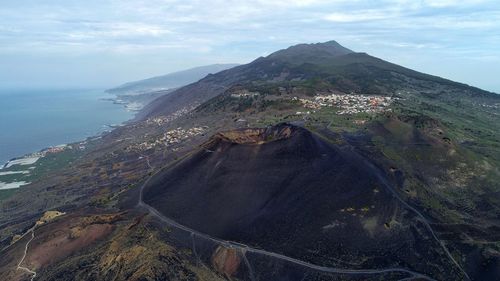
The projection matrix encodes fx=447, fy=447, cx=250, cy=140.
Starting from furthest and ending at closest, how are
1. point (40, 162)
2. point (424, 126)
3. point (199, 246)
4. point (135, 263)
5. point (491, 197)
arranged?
point (40, 162) < point (424, 126) < point (491, 197) < point (199, 246) < point (135, 263)

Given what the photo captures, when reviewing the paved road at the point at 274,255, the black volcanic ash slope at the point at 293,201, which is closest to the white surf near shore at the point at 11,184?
the black volcanic ash slope at the point at 293,201

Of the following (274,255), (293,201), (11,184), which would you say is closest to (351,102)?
(293,201)

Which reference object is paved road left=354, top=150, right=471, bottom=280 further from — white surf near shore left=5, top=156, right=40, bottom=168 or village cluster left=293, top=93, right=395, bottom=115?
white surf near shore left=5, top=156, right=40, bottom=168

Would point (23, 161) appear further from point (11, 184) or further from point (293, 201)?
point (293, 201)

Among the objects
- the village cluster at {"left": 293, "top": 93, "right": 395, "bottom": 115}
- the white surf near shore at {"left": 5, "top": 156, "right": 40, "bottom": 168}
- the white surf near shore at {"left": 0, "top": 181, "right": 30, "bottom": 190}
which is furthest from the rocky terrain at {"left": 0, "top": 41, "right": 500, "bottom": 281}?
the white surf near shore at {"left": 5, "top": 156, "right": 40, "bottom": 168}

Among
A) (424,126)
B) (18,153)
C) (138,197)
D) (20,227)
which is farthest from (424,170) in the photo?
(18,153)

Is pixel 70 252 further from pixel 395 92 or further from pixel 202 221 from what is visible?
pixel 395 92

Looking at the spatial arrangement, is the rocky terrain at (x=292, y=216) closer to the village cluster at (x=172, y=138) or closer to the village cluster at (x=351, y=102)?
the village cluster at (x=351, y=102)
